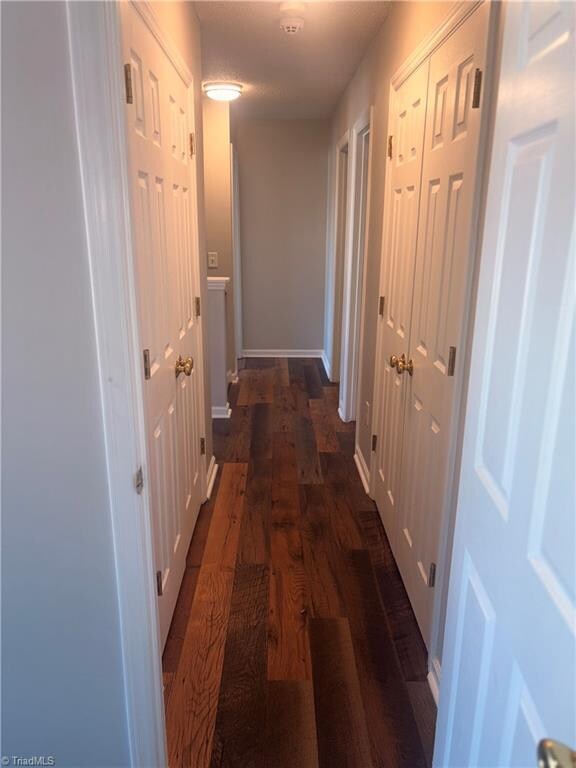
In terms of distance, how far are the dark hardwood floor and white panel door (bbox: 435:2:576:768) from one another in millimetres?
664

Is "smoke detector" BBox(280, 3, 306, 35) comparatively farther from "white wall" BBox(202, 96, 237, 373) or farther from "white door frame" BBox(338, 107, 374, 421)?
"white wall" BBox(202, 96, 237, 373)

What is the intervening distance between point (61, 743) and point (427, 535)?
1.27m

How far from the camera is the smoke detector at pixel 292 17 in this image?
2.42m

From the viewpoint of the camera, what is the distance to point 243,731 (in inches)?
63.7

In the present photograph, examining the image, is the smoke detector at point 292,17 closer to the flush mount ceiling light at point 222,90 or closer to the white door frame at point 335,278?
the flush mount ceiling light at point 222,90

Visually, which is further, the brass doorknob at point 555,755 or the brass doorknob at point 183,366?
the brass doorknob at point 183,366

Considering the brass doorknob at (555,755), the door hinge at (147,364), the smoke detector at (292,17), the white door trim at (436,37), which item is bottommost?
the brass doorknob at (555,755)

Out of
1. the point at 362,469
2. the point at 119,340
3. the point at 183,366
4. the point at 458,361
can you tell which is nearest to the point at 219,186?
the point at 362,469

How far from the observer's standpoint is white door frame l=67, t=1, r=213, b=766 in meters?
0.96

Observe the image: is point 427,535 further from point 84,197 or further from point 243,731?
point 84,197

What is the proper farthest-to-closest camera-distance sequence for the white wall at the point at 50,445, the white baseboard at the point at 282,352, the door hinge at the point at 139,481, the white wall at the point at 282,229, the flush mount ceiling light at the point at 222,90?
the white baseboard at the point at 282,352 → the white wall at the point at 282,229 → the flush mount ceiling light at the point at 222,90 → the door hinge at the point at 139,481 → the white wall at the point at 50,445

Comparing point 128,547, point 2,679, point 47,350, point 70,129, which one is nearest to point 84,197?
point 70,129

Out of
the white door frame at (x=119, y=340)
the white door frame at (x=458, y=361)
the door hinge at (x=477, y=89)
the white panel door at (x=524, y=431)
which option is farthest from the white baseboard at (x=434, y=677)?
the door hinge at (x=477, y=89)

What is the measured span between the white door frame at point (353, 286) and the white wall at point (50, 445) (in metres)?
2.40
